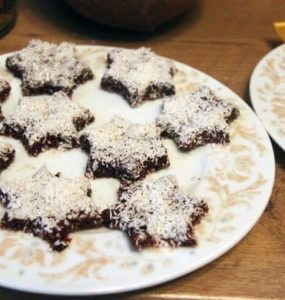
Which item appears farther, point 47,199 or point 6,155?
point 6,155

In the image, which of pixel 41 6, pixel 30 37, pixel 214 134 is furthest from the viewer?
pixel 41 6

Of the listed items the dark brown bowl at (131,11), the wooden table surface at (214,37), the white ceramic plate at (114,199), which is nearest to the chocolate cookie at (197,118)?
the white ceramic plate at (114,199)

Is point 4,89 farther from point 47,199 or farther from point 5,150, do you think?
point 47,199

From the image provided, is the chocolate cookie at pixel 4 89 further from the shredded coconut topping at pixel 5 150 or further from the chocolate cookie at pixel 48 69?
the shredded coconut topping at pixel 5 150

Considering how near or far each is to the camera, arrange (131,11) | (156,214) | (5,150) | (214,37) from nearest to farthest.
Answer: (156,214)
(5,150)
(131,11)
(214,37)

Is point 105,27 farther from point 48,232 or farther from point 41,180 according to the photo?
point 48,232

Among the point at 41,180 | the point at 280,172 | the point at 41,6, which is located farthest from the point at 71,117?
the point at 41,6

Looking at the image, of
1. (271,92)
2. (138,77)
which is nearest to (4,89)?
(138,77)
